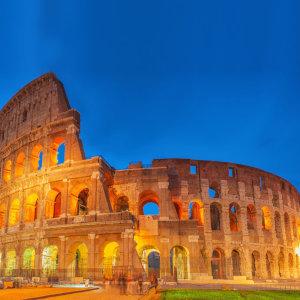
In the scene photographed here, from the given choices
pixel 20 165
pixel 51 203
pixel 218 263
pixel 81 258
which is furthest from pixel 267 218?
pixel 20 165

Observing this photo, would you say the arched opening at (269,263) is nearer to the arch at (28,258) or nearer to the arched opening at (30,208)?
the arch at (28,258)

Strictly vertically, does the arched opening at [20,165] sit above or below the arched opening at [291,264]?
above

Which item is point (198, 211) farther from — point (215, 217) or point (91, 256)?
point (91, 256)

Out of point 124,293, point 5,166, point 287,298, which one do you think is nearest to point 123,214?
point 124,293

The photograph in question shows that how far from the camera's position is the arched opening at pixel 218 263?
32.2 metres

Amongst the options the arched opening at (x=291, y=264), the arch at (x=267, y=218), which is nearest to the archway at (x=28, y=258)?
the arch at (x=267, y=218)

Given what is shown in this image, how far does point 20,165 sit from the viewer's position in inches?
1387

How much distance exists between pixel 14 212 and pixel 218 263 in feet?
63.9

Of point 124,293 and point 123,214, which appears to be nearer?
point 124,293

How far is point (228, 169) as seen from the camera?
35.3m

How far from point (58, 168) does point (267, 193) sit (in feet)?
69.2

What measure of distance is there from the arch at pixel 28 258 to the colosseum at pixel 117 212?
0.26 ft

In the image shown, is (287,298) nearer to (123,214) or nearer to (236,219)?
(123,214)

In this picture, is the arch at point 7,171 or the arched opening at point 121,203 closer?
the arched opening at point 121,203
